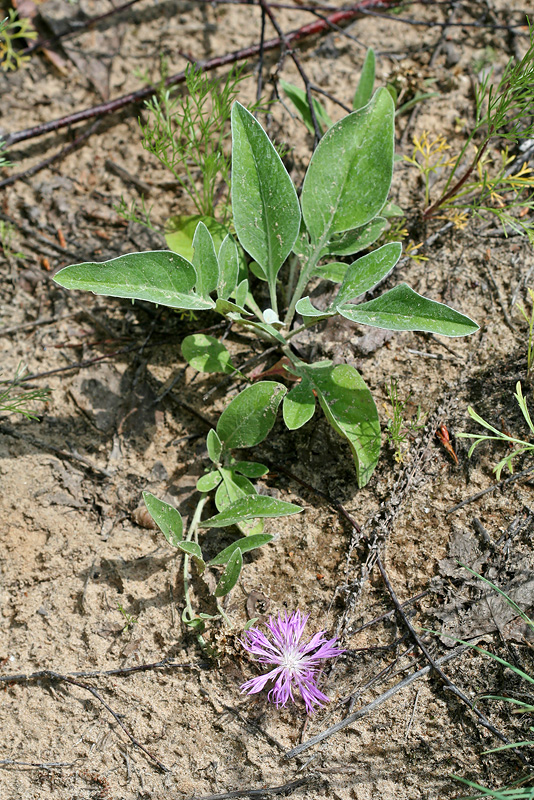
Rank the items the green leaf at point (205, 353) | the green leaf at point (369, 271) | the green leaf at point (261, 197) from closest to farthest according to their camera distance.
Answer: the green leaf at point (369, 271) → the green leaf at point (261, 197) → the green leaf at point (205, 353)

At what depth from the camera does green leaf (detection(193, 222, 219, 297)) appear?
146 centimetres

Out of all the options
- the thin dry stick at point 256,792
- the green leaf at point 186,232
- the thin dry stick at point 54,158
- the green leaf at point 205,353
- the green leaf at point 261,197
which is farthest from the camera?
the thin dry stick at point 54,158

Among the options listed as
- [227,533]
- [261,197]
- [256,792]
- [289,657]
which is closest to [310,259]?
[261,197]

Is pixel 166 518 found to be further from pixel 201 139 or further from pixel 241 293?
pixel 201 139

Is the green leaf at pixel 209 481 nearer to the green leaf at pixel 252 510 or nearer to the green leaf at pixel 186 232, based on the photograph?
the green leaf at pixel 252 510

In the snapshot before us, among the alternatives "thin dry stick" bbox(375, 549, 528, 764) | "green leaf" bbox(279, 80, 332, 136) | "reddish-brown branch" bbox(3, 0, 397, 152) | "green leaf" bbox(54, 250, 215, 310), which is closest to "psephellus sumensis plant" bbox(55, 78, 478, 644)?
"green leaf" bbox(54, 250, 215, 310)

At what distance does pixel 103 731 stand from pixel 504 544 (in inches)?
42.0

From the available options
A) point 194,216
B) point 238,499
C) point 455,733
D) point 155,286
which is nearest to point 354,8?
point 194,216

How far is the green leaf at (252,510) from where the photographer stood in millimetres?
1384

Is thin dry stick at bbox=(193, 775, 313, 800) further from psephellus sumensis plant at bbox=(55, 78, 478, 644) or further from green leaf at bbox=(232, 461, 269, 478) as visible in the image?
green leaf at bbox=(232, 461, 269, 478)

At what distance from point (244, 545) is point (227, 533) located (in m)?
0.18

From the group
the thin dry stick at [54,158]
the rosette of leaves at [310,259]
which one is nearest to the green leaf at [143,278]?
the rosette of leaves at [310,259]

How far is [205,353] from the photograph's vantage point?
1.67 m

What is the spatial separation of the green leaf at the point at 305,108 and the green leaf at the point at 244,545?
128cm
